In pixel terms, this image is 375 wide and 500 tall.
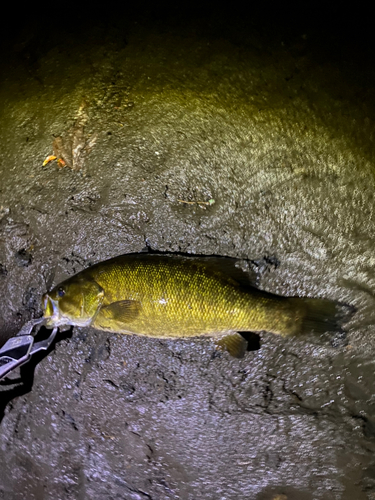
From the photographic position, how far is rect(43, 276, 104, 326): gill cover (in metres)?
2.23

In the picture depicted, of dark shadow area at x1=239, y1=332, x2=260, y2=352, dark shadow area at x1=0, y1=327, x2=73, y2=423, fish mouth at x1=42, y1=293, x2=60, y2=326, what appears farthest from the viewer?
dark shadow area at x1=0, y1=327, x2=73, y2=423

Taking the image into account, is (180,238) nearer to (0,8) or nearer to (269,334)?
(269,334)

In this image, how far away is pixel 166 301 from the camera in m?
2.18

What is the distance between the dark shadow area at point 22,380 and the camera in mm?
2707

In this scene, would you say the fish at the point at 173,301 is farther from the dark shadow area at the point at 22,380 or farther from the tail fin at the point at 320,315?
the dark shadow area at the point at 22,380

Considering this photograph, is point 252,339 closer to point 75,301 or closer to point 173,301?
point 173,301

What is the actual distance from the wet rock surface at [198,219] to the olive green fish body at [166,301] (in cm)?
28

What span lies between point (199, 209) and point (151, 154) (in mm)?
560

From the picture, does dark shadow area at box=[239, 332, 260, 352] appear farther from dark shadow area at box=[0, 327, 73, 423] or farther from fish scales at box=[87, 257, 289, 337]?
dark shadow area at box=[0, 327, 73, 423]

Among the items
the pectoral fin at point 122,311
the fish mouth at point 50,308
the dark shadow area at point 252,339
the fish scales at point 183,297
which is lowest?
the fish mouth at point 50,308

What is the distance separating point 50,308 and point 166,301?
85cm

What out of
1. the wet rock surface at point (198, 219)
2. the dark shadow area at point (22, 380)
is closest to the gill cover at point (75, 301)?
the wet rock surface at point (198, 219)

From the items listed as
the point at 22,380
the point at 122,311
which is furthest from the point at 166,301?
the point at 22,380

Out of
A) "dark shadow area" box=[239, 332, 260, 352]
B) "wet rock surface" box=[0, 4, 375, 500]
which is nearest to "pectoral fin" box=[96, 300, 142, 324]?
"wet rock surface" box=[0, 4, 375, 500]
